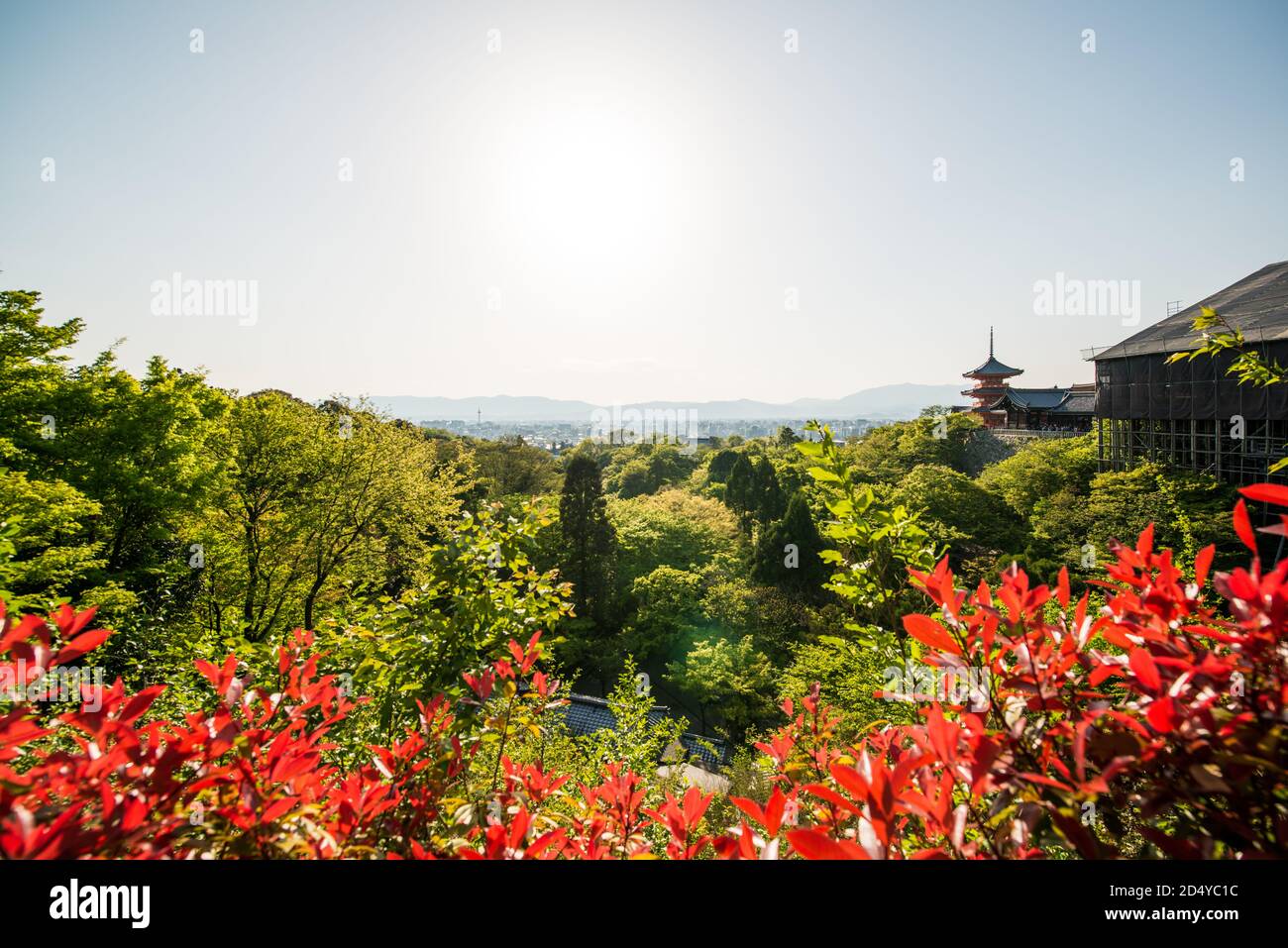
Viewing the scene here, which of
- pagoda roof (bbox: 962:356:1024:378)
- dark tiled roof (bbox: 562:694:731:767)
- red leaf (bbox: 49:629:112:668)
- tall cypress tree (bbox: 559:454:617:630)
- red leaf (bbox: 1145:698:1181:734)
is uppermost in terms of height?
pagoda roof (bbox: 962:356:1024:378)

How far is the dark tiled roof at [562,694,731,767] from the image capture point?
13.5 m

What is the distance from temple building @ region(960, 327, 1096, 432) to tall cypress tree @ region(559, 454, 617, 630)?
25.2 m

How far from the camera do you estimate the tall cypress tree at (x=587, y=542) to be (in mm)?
19672

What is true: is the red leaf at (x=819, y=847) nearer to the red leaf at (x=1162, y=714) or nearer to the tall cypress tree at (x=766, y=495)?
the red leaf at (x=1162, y=714)

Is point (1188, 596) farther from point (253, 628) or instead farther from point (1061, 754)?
point (253, 628)

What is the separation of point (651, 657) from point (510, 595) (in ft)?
60.2

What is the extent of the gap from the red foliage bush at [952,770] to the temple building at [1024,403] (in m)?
36.0

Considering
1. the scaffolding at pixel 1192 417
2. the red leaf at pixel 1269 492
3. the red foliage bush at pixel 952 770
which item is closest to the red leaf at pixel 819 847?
the red foliage bush at pixel 952 770

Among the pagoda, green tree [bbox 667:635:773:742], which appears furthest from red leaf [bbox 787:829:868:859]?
the pagoda

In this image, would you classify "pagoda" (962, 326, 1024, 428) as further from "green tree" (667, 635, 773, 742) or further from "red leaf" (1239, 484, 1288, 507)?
"red leaf" (1239, 484, 1288, 507)

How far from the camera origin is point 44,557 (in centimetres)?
716

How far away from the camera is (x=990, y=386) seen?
144 ft

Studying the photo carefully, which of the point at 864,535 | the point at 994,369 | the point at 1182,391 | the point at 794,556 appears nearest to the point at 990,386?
the point at 994,369
